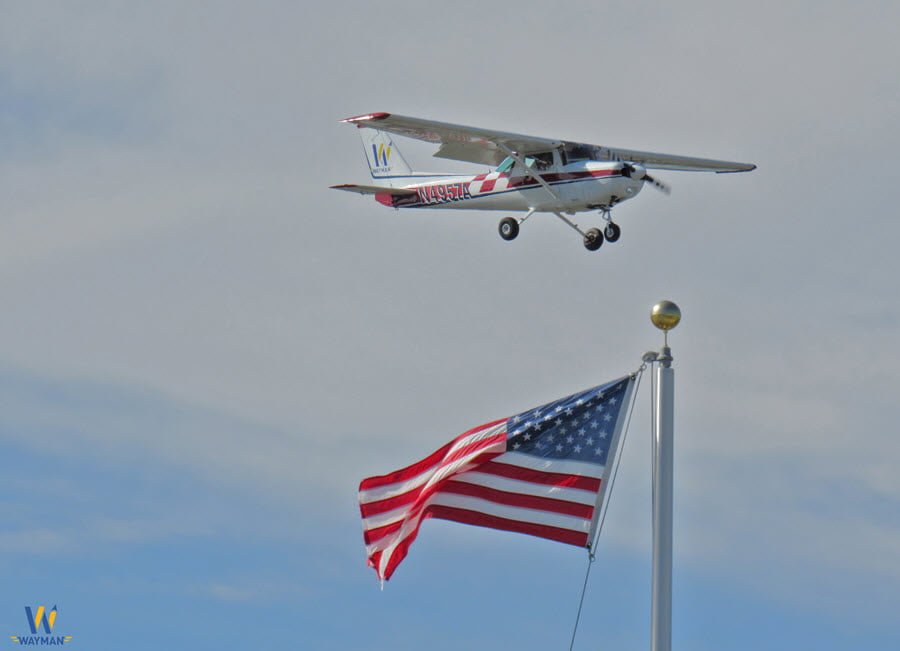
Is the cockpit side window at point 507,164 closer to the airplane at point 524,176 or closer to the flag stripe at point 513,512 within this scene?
the airplane at point 524,176

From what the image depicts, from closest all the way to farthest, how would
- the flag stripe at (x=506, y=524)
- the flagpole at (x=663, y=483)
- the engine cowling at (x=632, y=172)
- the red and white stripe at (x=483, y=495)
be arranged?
1. the flagpole at (x=663, y=483)
2. the flag stripe at (x=506, y=524)
3. the red and white stripe at (x=483, y=495)
4. the engine cowling at (x=632, y=172)

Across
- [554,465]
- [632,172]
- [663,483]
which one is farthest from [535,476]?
[632,172]

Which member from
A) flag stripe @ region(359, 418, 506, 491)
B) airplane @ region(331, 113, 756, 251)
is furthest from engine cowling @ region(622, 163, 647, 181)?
flag stripe @ region(359, 418, 506, 491)

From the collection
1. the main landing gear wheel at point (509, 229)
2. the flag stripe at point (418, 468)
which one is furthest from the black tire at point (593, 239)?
the flag stripe at point (418, 468)

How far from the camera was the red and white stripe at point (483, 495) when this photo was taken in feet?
54.4

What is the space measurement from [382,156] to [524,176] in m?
8.06

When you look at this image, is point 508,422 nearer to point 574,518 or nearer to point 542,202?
point 574,518

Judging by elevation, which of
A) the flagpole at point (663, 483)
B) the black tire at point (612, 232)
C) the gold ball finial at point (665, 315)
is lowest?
the flagpole at point (663, 483)

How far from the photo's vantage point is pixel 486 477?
1702 centimetres

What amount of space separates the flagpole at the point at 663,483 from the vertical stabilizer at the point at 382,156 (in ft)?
93.9

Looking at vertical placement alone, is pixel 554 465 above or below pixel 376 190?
below

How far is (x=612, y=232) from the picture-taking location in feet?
122

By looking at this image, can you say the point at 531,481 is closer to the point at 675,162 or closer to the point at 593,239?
the point at 593,239

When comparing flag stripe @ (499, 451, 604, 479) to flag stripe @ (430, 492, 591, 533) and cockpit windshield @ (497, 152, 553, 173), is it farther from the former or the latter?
cockpit windshield @ (497, 152, 553, 173)
